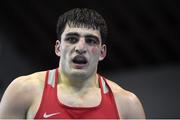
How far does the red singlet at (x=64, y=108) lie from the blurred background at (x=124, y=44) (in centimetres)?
769

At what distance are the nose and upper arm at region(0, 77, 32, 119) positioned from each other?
50 centimetres

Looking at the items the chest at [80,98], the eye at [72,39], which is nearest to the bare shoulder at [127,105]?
the chest at [80,98]

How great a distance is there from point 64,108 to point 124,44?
382 inches

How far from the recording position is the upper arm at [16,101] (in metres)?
3.59

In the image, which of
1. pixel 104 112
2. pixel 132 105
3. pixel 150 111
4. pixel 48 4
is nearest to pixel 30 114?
pixel 104 112

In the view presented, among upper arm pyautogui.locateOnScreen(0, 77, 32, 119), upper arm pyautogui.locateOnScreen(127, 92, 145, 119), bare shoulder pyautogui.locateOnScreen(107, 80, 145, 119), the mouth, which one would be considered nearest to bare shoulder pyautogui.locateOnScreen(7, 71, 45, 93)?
upper arm pyautogui.locateOnScreen(0, 77, 32, 119)

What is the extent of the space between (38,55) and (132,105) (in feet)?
32.5

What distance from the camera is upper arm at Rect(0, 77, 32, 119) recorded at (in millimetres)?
3590

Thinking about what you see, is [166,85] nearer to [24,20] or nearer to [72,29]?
[24,20]

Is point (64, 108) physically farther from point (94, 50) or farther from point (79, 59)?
point (94, 50)

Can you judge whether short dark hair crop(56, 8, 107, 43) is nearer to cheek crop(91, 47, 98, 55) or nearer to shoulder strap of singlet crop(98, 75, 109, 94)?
cheek crop(91, 47, 98, 55)

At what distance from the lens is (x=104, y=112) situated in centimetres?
372

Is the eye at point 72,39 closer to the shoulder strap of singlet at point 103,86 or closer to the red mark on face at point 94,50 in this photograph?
the red mark on face at point 94,50

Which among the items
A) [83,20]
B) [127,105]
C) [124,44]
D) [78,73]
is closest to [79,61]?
[78,73]
